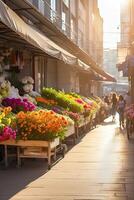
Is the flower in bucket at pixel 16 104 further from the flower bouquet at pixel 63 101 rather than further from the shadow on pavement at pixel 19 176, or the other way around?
the flower bouquet at pixel 63 101

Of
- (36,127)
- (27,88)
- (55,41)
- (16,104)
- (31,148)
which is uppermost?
(55,41)

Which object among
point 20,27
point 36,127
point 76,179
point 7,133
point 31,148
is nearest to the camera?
point 20,27

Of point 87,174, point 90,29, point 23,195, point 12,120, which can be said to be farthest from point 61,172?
point 90,29

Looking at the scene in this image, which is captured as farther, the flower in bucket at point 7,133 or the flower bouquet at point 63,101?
the flower bouquet at point 63,101

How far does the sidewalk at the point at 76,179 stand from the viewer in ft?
29.2

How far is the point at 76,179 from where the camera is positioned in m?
10.4

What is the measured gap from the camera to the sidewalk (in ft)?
29.2

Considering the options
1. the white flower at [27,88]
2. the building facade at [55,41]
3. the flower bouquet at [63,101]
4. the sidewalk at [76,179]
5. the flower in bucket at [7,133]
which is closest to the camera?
the sidewalk at [76,179]

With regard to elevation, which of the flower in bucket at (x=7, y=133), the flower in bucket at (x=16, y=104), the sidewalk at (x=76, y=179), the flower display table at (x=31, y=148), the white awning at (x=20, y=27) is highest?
the white awning at (x=20, y=27)

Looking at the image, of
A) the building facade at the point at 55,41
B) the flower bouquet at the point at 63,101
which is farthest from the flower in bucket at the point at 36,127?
the flower bouquet at the point at 63,101

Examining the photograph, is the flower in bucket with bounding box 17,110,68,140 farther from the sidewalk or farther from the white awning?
the white awning

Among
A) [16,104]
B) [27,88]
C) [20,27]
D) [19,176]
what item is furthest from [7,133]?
[27,88]

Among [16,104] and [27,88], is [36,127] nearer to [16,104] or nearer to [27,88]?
[16,104]

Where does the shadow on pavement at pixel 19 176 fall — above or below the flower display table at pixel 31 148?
below
